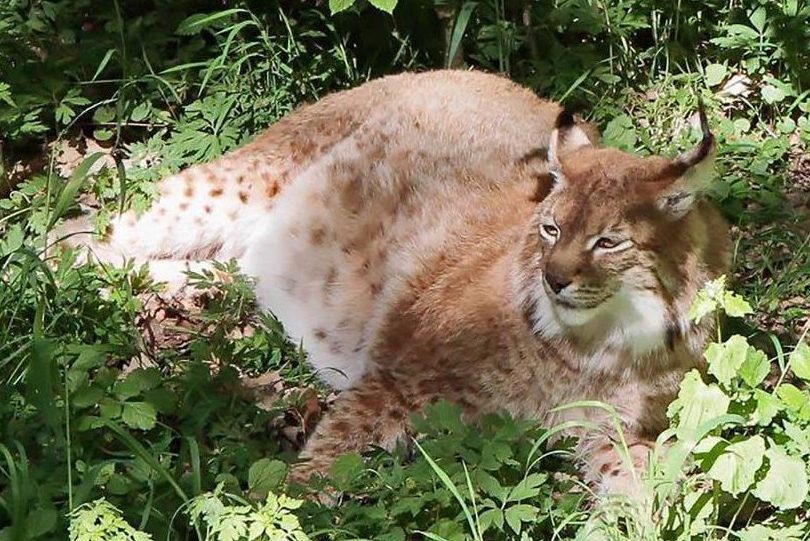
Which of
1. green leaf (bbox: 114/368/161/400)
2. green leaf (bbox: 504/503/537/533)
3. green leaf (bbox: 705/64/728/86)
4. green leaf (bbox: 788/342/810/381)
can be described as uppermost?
green leaf (bbox: 788/342/810/381)

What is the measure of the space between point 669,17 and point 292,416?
293 centimetres

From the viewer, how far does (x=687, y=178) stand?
423cm

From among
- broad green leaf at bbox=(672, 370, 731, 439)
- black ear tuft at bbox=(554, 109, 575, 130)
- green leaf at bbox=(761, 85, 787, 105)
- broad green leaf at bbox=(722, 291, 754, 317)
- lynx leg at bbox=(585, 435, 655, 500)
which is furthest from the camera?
green leaf at bbox=(761, 85, 787, 105)

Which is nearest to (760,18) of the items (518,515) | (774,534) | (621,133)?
(621,133)

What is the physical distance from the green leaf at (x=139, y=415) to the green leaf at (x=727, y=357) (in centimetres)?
171

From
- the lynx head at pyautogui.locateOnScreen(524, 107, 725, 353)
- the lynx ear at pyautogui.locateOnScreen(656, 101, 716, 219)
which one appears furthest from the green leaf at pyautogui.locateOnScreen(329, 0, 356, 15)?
the lynx ear at pyautogui.locateOnScreen(656, 101, 716, 219)

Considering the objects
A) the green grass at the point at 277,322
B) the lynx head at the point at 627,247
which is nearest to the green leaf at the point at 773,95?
the green grass at the point at 277,322

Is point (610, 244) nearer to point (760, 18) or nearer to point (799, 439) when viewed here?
point (799, 439)

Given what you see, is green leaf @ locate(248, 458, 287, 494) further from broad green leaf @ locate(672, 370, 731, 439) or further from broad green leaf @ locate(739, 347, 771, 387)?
broad green leaf @ locate(739, 347, 771, 387)

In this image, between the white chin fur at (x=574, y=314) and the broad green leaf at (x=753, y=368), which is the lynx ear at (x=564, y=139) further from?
the broad green leaf at (x=753, y=368)

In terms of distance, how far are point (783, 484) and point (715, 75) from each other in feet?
10.3

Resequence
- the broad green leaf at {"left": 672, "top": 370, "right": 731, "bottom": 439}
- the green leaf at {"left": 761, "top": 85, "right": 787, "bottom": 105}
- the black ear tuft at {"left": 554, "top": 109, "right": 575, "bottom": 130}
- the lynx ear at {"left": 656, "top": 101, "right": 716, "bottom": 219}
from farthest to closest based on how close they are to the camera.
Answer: the green leaf at {"left": 761, "top": 85, "right": 787, "bottom": 105} → the black ear tuft at {"left": 554, "top": 109, "right": 575, "bottom": 130} → the lynx ear at {"left": 656, "top": 101, "right": 716, "bottom": 219} → the broad green leaf at {"left": 672, "top": 370, "right": 731, "bottom": 439}

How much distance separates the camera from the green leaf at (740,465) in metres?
3.83

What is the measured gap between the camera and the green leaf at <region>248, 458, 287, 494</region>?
13.4 ft
